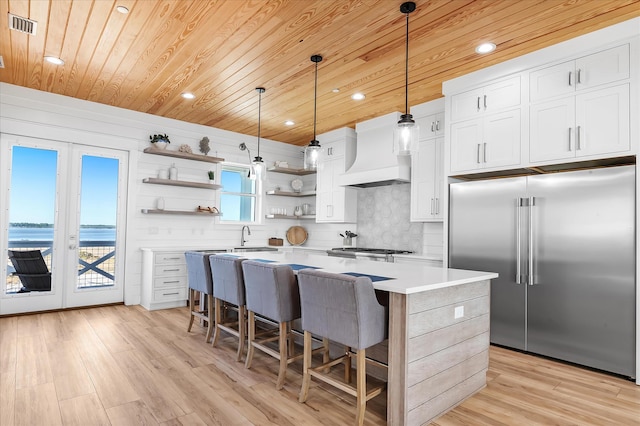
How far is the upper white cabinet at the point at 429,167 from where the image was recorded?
4711 millimetres

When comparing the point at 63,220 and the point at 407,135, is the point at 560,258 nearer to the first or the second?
the point at 407,135

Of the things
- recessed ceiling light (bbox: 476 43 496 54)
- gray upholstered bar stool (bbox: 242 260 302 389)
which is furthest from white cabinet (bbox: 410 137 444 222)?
gray upholstered bar stool (bbox: 242 260 302 389)

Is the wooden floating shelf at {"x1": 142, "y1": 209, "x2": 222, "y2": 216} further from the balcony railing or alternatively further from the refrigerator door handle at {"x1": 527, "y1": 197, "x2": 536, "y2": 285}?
the refrigerator door handle at {"x1": 527, "y1": 197, "x2": 536, "y2": 285}

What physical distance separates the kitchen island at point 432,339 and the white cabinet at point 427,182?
2.08 metres

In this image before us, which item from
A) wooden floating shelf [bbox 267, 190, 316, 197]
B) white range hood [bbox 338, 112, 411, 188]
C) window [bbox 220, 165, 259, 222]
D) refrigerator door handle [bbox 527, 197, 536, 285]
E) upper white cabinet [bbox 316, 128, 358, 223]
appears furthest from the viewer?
wooden floating shelf [bbox 267, 190, 316, 197]

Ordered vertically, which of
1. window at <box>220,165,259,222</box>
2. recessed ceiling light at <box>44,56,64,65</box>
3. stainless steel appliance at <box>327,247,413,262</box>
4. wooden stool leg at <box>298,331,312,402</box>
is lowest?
wooden stool leg at <box>298,331,312,402</box>

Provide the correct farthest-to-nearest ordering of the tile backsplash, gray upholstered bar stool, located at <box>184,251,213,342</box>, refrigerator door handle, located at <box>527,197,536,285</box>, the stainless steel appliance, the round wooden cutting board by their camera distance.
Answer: the round wooden cutting board → the tile backsplash → the stainless steel appliance → gray upholstered bar stool, located at <box>184,251,213,342</box> → refrigerator door handle, located at <box>527,197,536,285</box>

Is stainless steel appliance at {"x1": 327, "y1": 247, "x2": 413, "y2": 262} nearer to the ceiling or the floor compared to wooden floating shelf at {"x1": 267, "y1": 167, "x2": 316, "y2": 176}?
nearer to the floor

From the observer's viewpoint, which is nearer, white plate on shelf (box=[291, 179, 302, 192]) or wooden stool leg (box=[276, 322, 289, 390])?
wooden stool leg (box=[276, 322, 289, 390])

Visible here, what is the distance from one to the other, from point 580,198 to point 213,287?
348 cm

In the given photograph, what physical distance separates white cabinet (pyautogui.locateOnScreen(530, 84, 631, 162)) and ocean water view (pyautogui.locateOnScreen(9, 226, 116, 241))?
537 cm

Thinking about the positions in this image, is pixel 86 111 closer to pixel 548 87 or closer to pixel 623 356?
pixel 548 87

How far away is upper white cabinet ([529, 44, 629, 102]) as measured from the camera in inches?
118

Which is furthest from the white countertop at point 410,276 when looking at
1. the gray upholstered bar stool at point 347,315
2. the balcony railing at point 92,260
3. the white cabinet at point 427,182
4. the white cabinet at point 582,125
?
the balcony railing at point 92,260
